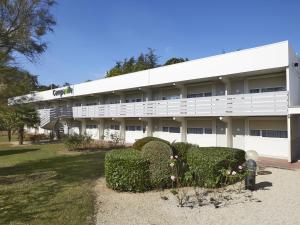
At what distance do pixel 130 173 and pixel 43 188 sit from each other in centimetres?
363

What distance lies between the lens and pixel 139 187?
10398 millimetres

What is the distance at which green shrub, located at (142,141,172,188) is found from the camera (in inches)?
414

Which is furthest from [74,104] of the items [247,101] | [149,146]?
[149,146]

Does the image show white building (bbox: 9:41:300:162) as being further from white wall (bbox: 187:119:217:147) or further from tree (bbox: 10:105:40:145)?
tree (bbox: 10:105:40:145)

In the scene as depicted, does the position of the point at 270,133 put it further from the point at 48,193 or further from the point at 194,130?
the point at 48,193

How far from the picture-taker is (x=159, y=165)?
1053cm

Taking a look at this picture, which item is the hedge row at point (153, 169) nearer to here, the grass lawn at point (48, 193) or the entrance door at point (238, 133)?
the grass lawn at point (48, 193)

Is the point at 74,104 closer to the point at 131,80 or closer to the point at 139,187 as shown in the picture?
the point at 131,80

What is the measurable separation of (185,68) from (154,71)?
397 cm

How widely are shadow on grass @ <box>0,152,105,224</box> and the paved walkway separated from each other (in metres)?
9.06

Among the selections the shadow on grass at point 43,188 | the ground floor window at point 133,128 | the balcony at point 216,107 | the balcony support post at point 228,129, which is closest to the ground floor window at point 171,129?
the balcony at point 216,107

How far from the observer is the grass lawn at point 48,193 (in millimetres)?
7809

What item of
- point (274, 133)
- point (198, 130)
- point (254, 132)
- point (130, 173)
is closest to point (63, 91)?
point (198, 130)

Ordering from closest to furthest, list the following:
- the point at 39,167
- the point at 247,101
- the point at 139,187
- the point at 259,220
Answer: the point at 259,220 → the point at 139,187 → the point at 39,167 → the point at 247,101
